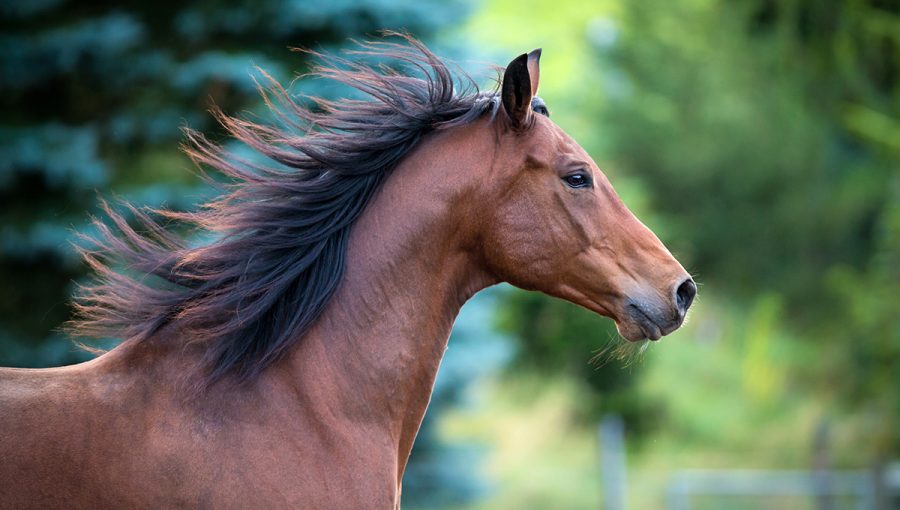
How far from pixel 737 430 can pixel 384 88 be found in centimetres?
1475

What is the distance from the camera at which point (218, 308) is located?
3111 mm

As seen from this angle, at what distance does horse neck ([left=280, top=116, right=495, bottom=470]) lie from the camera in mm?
3146

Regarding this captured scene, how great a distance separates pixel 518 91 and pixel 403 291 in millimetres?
818

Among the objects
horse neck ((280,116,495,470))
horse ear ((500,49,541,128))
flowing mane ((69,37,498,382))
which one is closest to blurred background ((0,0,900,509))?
horse neck ((280,116,495,470))

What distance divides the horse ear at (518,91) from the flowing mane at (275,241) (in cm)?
16

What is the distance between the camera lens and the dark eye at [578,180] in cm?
334

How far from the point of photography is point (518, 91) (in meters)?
3.29

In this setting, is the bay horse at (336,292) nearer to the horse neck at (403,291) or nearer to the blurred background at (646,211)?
the horse neck at (403,291)

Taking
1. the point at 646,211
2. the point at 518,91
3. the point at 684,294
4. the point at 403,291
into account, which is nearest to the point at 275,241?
the point at 403,291

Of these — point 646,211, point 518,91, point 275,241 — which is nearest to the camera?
point 275,241

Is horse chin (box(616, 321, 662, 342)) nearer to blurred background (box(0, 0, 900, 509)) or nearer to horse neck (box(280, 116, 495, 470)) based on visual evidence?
blurred background (box(0, 0, 900, 509))

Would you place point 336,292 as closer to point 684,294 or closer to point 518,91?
point 518,91

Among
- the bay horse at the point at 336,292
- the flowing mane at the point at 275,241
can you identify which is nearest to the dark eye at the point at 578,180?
the bay horse at the point at 336,292

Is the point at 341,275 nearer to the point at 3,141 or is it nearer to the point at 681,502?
the point at 3,141
